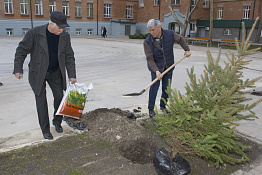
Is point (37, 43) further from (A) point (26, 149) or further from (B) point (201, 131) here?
(B) point (201, 131)

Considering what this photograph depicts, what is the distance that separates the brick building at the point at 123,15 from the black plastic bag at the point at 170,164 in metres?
31.3

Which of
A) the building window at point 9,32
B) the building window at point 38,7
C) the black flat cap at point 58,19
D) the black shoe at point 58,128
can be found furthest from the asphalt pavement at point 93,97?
the building window at point 38,7

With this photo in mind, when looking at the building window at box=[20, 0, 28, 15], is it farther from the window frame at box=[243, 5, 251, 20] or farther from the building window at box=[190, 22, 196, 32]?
the window frame at box=[243, 5, 251, 20]

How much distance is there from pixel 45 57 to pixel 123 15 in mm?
38519

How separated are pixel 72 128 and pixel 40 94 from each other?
0.87 meters

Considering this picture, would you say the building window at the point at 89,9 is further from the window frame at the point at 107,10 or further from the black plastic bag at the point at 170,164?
the black plastic bag at the point at 170,164

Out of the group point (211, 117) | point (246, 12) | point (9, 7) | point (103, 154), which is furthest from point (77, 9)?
point (211, 117)

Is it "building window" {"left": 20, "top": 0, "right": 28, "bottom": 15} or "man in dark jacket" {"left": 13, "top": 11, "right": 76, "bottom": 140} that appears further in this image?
"building window" {"left": 20, "top": 0, "right": 28, "bottom": 15}

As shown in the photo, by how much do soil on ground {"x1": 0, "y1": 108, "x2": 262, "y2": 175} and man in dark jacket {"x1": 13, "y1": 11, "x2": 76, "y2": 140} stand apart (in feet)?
1.55

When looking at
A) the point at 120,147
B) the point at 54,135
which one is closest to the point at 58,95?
the point at 54,135

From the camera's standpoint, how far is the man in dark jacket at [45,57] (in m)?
3.59

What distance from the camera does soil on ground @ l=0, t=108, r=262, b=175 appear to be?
125 inches

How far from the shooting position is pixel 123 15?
40656mm

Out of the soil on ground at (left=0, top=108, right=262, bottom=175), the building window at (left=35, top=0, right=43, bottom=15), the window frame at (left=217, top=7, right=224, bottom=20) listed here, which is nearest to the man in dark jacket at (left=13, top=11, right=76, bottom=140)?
the soil on ground at (left=0, top=108, right=262, bottom=175)
